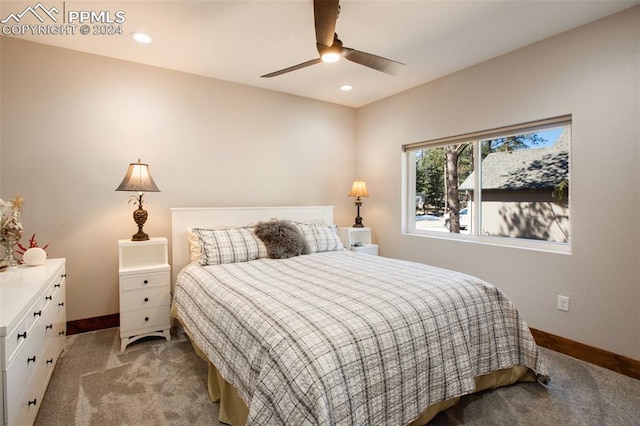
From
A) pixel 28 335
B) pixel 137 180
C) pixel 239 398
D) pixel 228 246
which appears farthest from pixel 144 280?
pixel 239 398

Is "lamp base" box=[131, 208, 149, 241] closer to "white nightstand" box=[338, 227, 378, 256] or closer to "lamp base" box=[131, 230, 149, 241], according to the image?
"lamp base" box=[131, 230, 149, 241]

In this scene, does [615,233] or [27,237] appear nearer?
[615,233]

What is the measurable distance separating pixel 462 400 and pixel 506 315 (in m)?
0.60

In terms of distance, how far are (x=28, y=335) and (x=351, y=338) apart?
1.60 meters

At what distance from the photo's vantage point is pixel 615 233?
7.70 ft

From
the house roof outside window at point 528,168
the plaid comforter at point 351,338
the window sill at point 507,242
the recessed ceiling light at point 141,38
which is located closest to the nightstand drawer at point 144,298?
the plaid comforter at point 351,338

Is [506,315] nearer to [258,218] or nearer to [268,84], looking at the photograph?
[258,218]

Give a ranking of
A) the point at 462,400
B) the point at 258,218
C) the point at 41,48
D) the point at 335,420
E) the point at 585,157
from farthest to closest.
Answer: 1. the point at 258,218
2. the point at 41,48
3. the point at 585,157
4. the point at 462,400
5. the point at 335,420

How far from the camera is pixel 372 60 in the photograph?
7.36 feet

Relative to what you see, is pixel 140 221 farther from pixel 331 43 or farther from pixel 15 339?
pixel 331 43

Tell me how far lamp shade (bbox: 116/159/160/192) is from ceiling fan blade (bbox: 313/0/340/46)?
1914 millimetres

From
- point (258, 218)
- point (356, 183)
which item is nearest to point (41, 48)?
point (258, 218)

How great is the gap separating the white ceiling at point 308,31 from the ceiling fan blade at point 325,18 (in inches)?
18.7

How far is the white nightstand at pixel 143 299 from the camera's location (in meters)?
2.66
